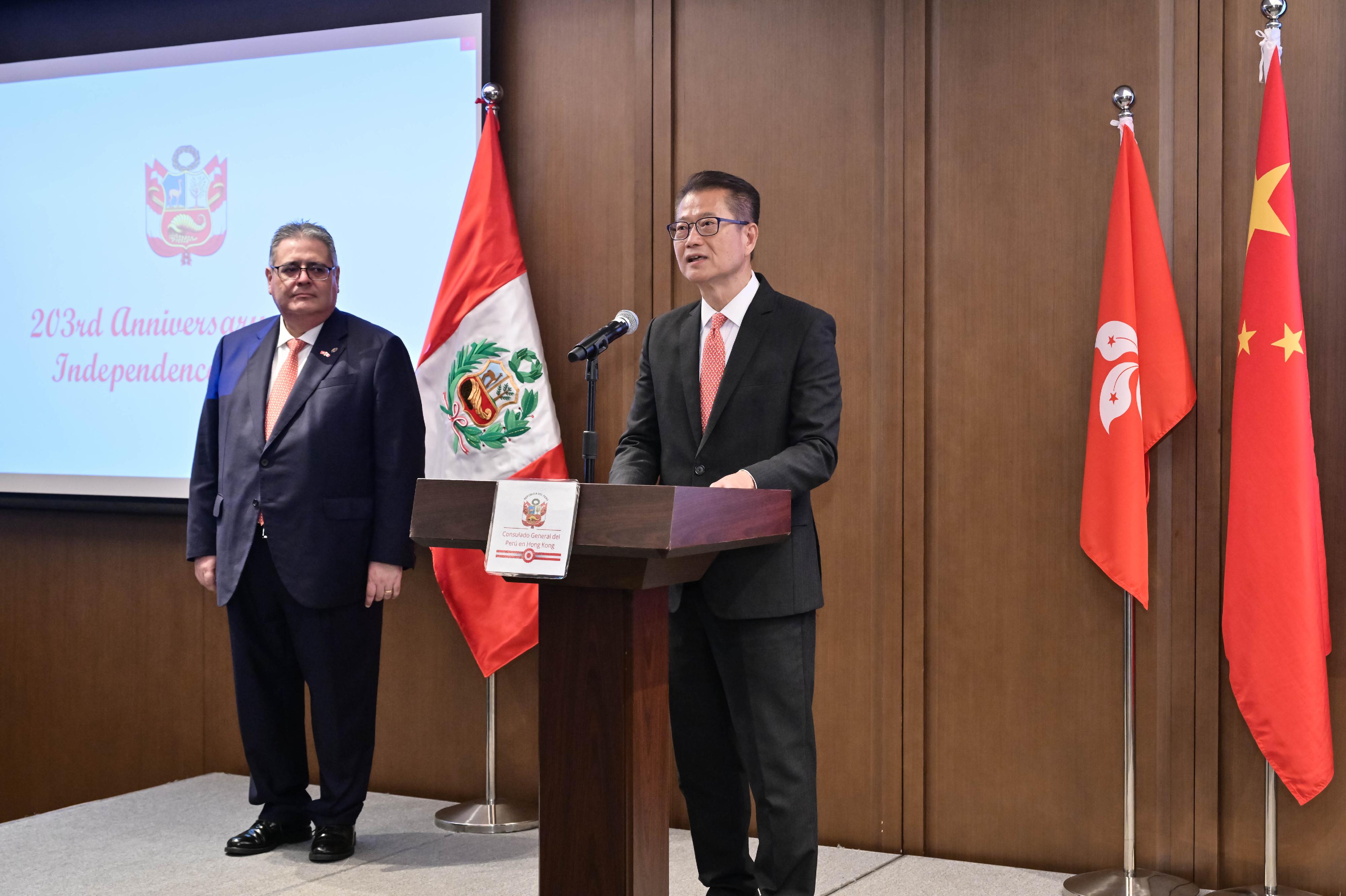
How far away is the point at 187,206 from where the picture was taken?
4.45m

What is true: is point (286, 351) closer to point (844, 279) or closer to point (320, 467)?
point (320, 467)

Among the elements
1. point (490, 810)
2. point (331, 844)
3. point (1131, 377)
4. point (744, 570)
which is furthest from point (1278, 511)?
point (331, 844)

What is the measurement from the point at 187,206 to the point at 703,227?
2886mm

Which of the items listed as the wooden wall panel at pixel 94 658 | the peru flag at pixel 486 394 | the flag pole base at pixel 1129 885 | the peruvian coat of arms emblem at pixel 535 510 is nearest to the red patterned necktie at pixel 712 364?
the peruvian coat of arms emblem at pixel 535 510

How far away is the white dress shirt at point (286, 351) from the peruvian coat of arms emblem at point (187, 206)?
115cm

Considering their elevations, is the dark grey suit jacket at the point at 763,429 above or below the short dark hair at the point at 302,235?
below

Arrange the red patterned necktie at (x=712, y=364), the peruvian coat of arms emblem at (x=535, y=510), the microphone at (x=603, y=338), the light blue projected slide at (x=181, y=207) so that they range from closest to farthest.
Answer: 1. the peruvian coat of arms emblem at (x=535, y=510)
2. the microphone at (x=603, y=338)
3. the red patterned necktie at (x=712, y=364)
4. the light blue projected slide at (x=181, y=207)

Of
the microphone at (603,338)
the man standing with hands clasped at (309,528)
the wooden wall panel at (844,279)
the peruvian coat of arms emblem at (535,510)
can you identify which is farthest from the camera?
the wooden wall panel at (844,279)

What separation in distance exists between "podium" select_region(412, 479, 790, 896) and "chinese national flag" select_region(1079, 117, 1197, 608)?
1.54 metres

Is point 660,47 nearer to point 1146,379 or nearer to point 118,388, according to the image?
point 1146,379

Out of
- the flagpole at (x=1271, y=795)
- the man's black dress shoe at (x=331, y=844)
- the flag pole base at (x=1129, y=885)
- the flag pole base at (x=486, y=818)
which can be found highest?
the flagpole at (x=1271, y=795)

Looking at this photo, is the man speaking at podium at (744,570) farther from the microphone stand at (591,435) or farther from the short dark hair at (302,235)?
the short dark hair at (302,235)

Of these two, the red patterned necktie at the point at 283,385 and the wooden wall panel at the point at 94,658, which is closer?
the red patterned necktie at the point at 283,385

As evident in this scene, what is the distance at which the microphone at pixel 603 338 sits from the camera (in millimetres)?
2051
